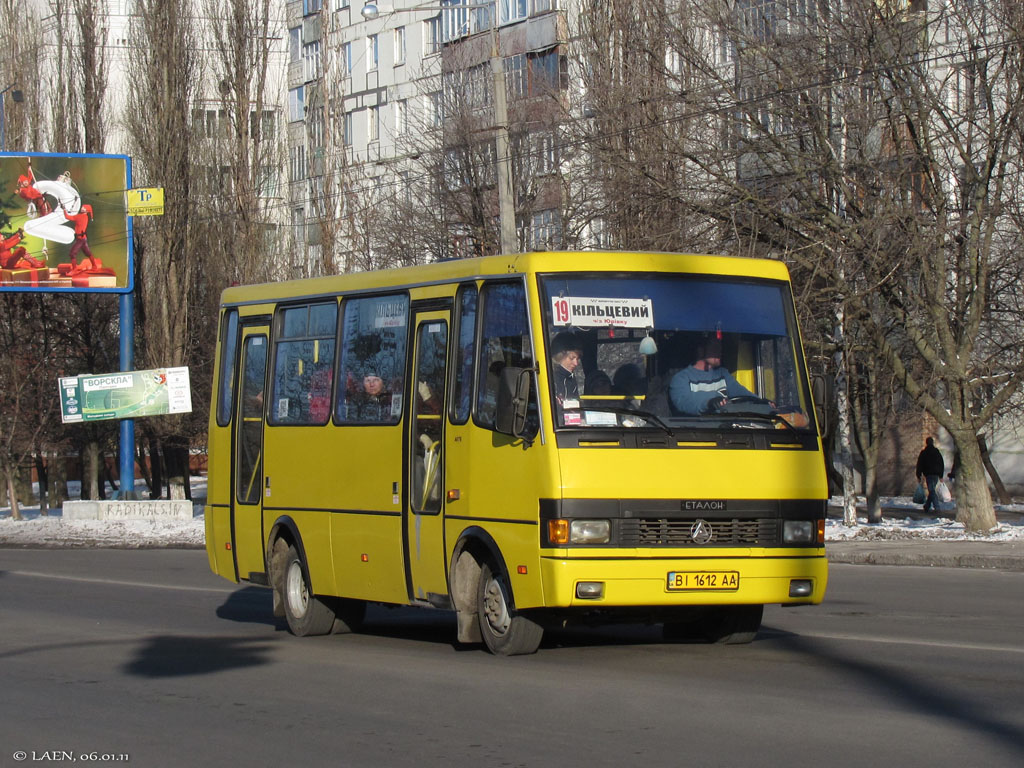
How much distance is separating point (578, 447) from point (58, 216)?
2856cm

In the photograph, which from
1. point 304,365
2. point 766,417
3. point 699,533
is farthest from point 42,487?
point 699,533

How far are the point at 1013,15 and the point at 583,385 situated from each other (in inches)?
564

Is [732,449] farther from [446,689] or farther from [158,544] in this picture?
[158,544]


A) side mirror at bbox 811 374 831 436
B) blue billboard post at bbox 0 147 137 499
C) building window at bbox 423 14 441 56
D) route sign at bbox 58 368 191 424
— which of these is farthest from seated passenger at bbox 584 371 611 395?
building window at bbox 423 14 441 56

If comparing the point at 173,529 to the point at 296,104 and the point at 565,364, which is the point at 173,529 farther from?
the point at 296,104

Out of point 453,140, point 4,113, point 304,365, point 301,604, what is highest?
point 4,113

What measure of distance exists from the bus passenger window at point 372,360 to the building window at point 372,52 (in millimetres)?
47449

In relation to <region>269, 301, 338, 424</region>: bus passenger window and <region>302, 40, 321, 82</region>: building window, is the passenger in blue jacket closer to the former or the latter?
<region>269, 301, 338, 424</region>: bus passenger window

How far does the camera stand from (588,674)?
9.79 m

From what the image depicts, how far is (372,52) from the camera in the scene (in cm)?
5859

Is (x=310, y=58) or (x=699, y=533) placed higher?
(x=310, y=58)

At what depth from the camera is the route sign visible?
35594 mm

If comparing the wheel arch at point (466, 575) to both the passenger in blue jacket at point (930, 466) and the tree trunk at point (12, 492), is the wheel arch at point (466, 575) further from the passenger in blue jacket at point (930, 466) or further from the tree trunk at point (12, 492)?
the tree trunk at point (12, 492)

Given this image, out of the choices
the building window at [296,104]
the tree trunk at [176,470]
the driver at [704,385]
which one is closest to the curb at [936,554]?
the driver at [704,385]
